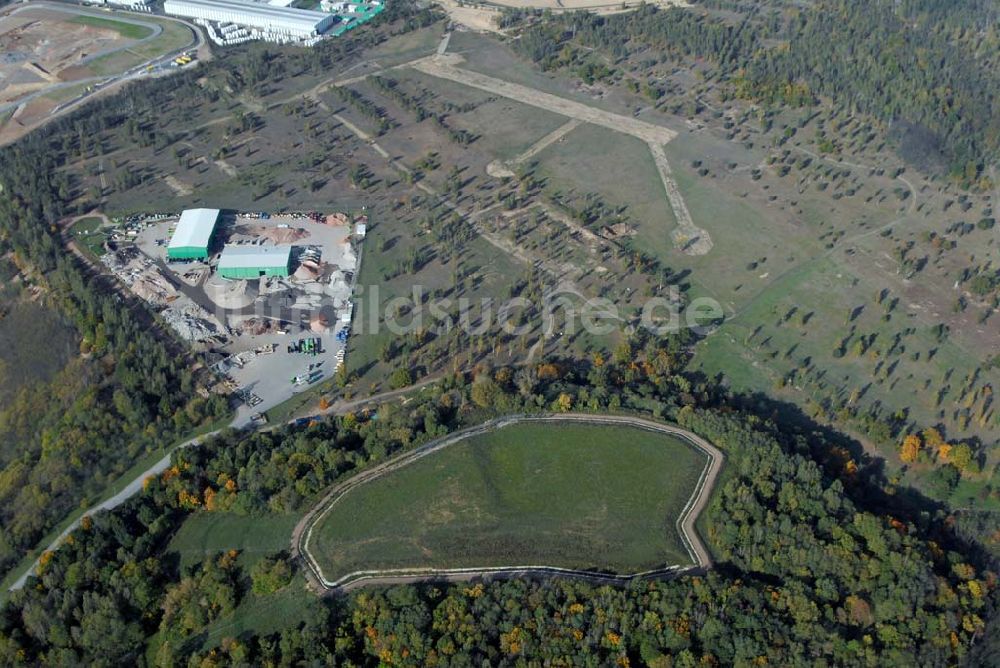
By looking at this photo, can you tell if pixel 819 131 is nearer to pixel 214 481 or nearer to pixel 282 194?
pixel 282 194

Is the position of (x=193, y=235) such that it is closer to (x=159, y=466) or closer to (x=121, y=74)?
(x=159, y=466)

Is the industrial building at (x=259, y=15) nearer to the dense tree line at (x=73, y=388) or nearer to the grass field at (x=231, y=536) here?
the dense tree line at (x=73, y=388)

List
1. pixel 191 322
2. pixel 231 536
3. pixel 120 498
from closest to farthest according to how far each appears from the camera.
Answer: pixel 231 536
pixel 120 498
pixel 191 322

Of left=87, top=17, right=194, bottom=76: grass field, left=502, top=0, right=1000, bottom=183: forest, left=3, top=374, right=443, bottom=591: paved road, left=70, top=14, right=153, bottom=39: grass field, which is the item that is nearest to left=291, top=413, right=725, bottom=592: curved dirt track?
left=3, top=374, right=443, bottom=591: paved road

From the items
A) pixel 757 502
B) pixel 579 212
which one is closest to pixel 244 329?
pixel 579 212

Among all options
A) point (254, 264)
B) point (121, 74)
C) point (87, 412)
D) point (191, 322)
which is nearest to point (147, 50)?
point (121, 74)

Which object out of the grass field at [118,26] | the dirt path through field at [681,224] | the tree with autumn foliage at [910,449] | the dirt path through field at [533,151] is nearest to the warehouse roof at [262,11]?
the grass field at [118,26]

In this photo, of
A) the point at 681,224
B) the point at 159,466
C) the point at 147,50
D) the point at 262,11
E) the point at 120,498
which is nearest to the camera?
the point at 120,498
